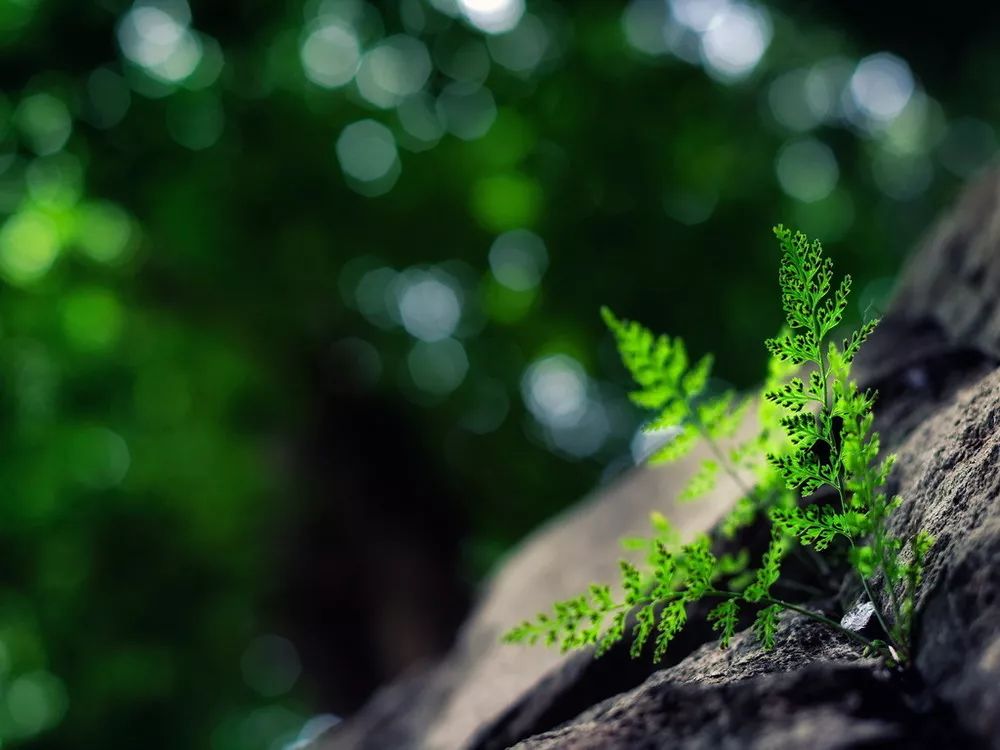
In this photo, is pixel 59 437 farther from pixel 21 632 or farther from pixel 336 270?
pixel 336 270

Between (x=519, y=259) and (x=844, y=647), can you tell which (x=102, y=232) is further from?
(x=844, y=647)

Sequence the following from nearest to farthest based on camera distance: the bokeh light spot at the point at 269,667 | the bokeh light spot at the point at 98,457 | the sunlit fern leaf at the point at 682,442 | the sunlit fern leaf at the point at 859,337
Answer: the sunlit fern leaf at the point at 859,337
the sunlit fern leaf at the point at 682,442
the bokeh light spot at the point at 98,457
the bokeh light spot at the point at 269,667

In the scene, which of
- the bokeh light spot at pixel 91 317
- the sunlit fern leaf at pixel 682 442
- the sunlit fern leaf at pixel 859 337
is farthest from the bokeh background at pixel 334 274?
the sunlit fern leaf at pixel 859 337

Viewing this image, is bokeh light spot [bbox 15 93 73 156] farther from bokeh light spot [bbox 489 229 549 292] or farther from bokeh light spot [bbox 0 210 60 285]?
bokeh light spot [bbox 489 229 549 292]

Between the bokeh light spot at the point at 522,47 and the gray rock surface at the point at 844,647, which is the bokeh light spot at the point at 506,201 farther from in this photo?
the gray rock surface at the point at 844,647

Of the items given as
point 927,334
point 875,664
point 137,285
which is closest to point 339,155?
point 137,285

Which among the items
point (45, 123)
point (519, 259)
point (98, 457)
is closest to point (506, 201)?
point (519, 259)

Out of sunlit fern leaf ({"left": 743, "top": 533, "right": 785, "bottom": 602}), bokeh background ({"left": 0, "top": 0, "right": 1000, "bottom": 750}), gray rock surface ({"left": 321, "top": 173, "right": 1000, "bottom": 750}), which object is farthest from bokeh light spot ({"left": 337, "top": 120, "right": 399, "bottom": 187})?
sunlit fern leaf ({"left": 743, "top": 533, "right": 785, "bottom": 602})
